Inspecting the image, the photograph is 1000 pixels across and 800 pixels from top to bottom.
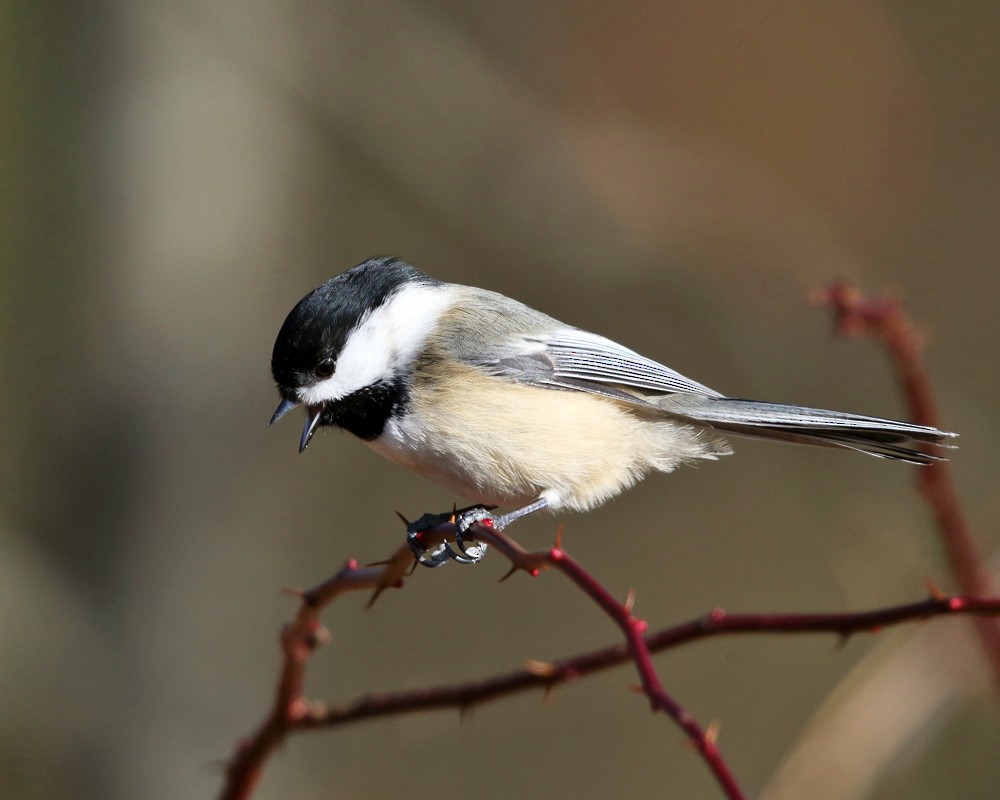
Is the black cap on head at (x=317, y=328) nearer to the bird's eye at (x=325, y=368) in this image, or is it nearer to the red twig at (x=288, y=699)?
the bird's eye at (x=325, y=368)

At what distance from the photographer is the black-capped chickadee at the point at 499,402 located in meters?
2.02

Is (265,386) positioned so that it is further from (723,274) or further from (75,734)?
(723,274)

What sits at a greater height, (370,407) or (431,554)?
(370,407)

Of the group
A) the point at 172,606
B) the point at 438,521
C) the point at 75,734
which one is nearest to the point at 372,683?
the point at 172,606

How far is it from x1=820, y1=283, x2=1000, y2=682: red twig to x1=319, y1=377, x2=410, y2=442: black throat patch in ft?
2.87

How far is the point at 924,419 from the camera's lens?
1824mm

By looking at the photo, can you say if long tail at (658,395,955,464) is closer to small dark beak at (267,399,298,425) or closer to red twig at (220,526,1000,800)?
red twig at (220,526,1000,800)

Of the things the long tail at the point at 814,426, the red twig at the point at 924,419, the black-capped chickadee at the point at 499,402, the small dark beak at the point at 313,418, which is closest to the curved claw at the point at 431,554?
the black-capped chickadee at the point at 499,402

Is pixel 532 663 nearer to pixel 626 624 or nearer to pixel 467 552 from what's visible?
pixel 626 624

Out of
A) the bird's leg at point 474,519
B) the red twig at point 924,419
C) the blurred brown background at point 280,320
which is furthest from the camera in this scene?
the blurred brown background at point 280,320

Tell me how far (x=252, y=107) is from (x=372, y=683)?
8.60 feet

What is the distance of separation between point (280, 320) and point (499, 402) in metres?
2.24

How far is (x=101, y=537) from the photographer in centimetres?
351

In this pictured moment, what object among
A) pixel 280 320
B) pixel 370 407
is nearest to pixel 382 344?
pixel 370 407
